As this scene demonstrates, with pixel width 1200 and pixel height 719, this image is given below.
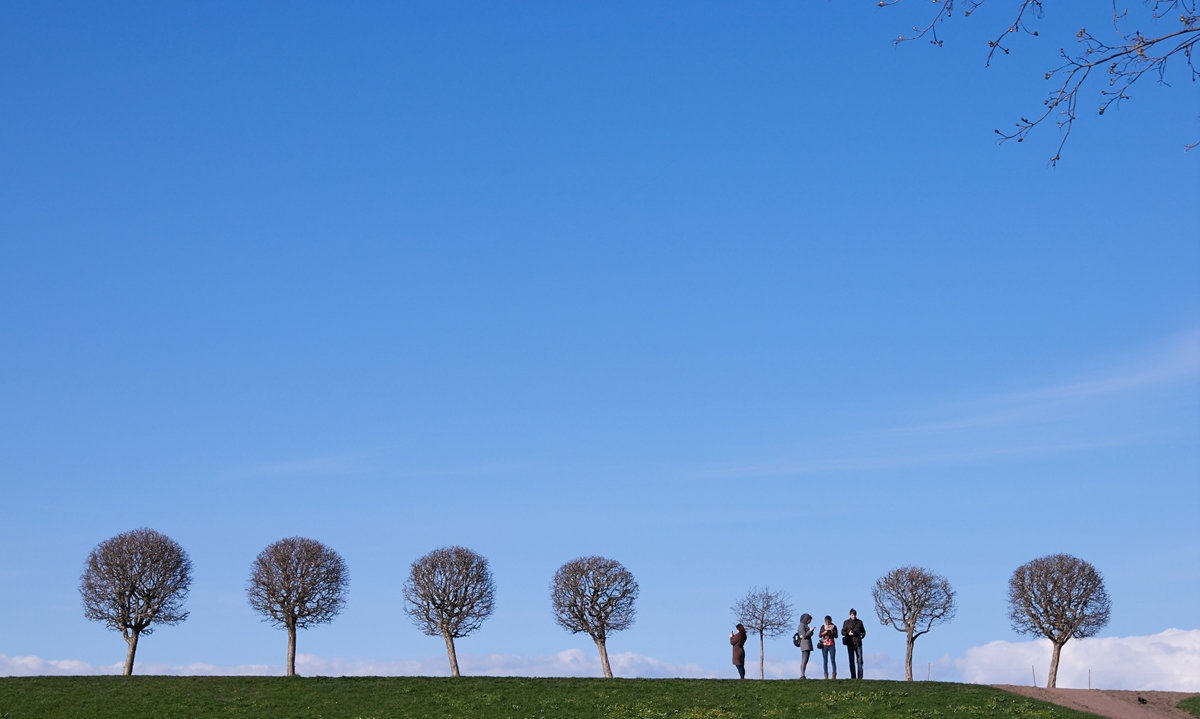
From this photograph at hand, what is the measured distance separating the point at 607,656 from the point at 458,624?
9360 mm

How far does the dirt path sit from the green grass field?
1.40 meters

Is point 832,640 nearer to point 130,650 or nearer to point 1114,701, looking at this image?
point 1114,701

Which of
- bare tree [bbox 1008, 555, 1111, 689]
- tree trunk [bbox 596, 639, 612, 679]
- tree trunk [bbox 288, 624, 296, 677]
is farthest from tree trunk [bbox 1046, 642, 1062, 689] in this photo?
tree trunk [bbox 288, 624, 296, 677]

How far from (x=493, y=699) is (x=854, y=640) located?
1371cm

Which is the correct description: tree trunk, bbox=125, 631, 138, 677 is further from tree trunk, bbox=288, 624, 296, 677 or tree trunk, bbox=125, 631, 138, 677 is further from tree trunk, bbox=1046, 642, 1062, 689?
tree trunk, bbox=1046, 642, 1062, 689

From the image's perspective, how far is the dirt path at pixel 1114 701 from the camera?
37.8m

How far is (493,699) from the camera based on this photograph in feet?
124

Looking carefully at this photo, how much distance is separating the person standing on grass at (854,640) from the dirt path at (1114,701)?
4.95 metres

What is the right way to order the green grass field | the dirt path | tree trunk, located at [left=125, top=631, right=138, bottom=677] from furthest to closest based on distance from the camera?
tree trunk, located at [left=125, top=631, right=138, bottom=677], the dirt path, the green grass field

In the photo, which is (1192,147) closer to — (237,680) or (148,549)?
(237,680)

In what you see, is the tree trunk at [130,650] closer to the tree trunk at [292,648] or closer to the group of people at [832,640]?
the tree trunk at [292,648]

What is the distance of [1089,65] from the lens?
30.0ft

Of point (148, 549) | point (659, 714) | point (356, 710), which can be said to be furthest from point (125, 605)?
point (659, 714)

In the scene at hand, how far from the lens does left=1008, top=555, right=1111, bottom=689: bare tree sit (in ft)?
226
